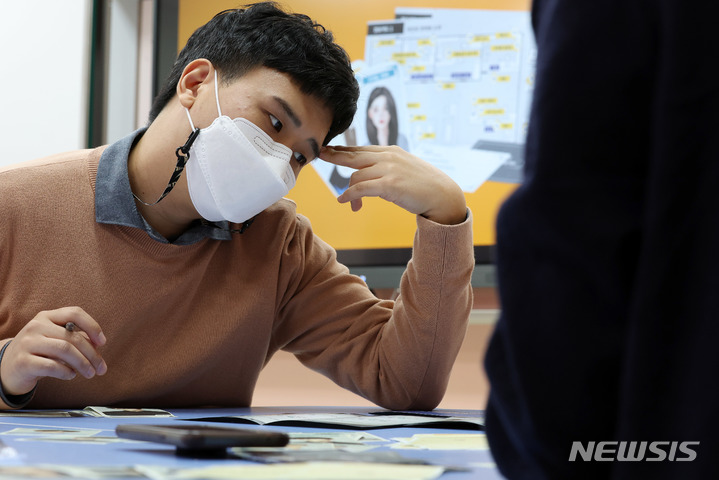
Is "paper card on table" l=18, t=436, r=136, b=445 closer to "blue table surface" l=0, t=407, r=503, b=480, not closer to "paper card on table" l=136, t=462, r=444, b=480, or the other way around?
"blue table surface" l=0, t=407, r=503, b=480

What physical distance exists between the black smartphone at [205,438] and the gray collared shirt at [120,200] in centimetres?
64

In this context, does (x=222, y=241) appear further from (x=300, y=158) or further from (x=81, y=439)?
(x=81, y=439)

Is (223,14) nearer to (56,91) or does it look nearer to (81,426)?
(81,426)

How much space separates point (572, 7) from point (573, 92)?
39 mm

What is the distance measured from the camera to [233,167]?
1.15 m

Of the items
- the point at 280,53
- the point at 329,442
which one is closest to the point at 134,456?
the point at 329,442

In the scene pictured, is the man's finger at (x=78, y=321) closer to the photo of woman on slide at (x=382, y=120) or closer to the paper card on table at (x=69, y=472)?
the paper card on table at (x=69, y=472)

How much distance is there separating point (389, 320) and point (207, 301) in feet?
1.00

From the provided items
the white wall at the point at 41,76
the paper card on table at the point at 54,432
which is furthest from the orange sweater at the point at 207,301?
the white wall at the point at 41,76

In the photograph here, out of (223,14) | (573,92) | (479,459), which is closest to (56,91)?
(223,14)

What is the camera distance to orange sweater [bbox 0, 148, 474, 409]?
1085mm

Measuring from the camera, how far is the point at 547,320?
32 cm

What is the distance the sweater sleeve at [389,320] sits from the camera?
115 centimetres

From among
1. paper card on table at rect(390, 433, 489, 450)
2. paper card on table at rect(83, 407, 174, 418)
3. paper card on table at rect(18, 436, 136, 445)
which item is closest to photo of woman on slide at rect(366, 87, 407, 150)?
paper card on table at rect(83, 407, 174, 418)
